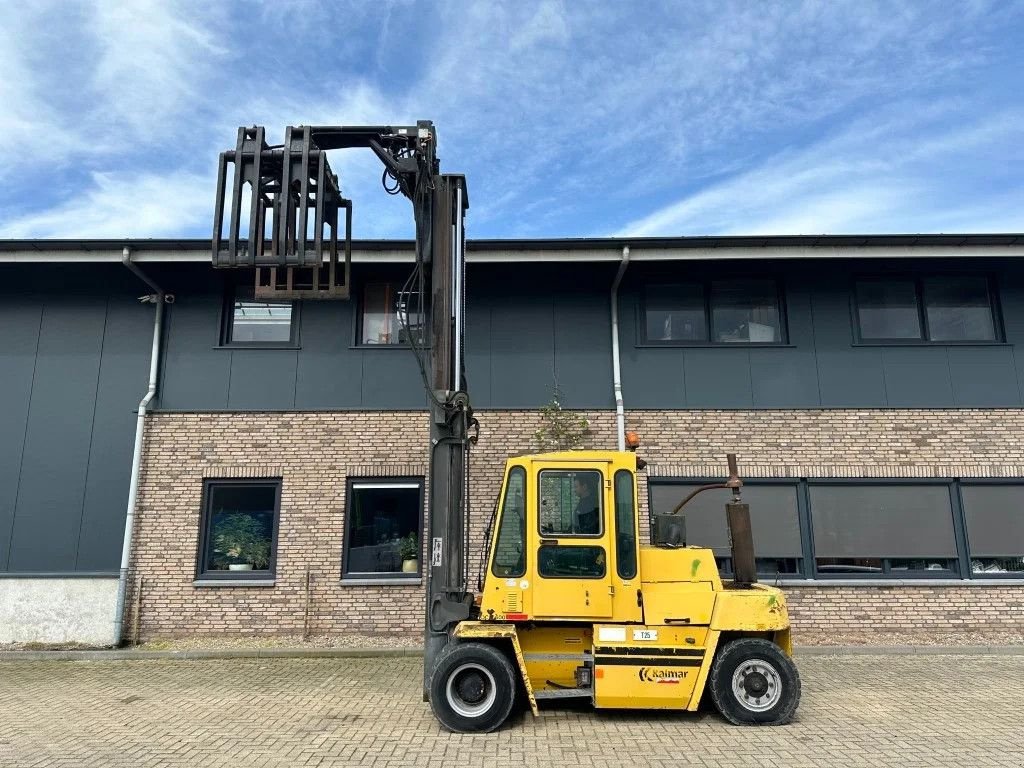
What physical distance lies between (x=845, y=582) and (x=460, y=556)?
6.13m

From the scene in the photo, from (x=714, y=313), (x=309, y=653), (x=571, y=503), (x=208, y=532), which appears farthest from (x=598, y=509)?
(x=208, y=532)

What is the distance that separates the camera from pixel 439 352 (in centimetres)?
655

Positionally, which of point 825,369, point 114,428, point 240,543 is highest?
point 825,369

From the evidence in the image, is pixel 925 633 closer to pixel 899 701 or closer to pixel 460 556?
pixel 899 701

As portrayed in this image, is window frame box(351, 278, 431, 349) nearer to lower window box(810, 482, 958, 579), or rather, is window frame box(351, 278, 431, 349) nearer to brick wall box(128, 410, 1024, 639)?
brick wall box(128, 410, 1024, 639)

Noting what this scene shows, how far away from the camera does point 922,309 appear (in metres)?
10.3

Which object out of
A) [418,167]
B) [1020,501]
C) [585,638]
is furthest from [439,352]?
[1020,501]

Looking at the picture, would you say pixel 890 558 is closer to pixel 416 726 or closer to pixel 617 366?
pixel 617 366

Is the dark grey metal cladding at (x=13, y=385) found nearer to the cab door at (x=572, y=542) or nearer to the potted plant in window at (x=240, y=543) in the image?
the potted plant in window at (x=240, y=543)

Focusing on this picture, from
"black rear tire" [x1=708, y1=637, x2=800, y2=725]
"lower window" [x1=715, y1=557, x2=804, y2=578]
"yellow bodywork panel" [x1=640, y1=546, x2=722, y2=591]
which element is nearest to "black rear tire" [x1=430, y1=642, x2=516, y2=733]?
"yellow bodywork panel" [x1=640, y1=546, x2=722, y2=591]

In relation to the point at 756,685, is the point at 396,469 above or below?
above

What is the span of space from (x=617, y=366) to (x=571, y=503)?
4333mm

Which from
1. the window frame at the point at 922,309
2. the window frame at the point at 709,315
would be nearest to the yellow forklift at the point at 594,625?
the window frame at the point at 709,315

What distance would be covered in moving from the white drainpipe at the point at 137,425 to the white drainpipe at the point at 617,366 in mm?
6831
